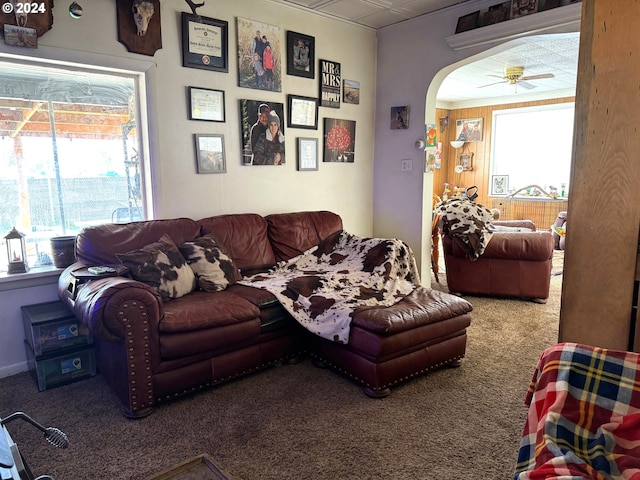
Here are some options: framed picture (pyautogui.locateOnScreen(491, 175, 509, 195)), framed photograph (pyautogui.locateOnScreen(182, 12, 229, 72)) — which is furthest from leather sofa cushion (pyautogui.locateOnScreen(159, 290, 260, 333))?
framed picture (pyautogui.locateOnScreen(491, 175, 509, 195))

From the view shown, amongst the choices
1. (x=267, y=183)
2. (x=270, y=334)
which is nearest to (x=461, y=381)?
(x=270, y=334)

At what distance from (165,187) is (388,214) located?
2.29 metres

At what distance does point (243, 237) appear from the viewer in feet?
11.2

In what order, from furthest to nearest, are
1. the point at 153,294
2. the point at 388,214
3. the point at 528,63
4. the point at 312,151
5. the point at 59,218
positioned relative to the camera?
the point at 528,63
the point at 388,214
the point at 312,151
the point at 59,218
the point at 153,294

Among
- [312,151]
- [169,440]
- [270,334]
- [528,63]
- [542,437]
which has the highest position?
[528,63]

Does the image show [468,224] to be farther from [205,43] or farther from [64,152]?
[64,152]

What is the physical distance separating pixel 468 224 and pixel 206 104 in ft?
8.54

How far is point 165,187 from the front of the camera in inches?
129

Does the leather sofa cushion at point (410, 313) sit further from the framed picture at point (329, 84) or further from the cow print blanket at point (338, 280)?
the framed picture at point (329, 84)

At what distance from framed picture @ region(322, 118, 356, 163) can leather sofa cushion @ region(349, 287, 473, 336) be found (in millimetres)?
1900

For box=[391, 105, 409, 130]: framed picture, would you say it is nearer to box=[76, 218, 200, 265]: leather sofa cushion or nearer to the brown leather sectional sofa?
the brown leather sectional sofa

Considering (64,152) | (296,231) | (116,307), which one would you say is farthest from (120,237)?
(296,231)

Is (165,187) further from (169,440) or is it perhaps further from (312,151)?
(169,440)

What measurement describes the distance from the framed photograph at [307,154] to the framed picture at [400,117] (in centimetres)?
86
